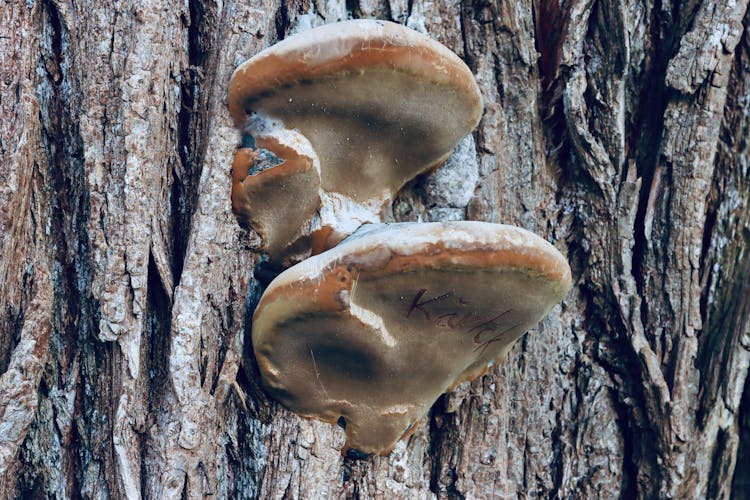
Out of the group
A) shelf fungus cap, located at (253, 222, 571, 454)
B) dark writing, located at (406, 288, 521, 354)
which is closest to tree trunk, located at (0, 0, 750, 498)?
shelf fungus cap, located at (253, 222, 571, 454)

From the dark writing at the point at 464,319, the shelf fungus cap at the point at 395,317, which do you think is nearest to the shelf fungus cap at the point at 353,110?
the shelf fungus cap at the point at 395,317

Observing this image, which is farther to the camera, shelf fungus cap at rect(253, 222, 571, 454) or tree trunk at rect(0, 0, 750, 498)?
tree trunk at rect(0, 0, 750, 498)

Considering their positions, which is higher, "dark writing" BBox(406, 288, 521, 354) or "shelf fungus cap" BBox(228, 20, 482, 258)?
"shelf fungus cap" BBox(228, 20, 482, 258)

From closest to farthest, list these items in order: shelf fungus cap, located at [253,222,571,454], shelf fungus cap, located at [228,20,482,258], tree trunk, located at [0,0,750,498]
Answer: shelf fungus cap, located at [253,222,571,454] → shelf fungus cap, located at [228,20,482,258] → tree trunk, located at [0,0,750,498]

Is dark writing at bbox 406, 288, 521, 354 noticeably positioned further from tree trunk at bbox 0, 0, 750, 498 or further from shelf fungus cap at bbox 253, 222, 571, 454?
tree trunk at bbox 0, 0, 750, 498

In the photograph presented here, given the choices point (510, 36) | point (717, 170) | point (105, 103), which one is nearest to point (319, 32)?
point (105, 103)

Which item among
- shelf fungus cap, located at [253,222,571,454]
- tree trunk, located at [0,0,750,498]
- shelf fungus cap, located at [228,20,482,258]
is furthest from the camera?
tree trunk, located at [0,0,750,498]

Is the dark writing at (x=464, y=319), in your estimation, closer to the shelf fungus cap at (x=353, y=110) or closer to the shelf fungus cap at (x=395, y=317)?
the shelf fungus cap at (x=395, y=317)
